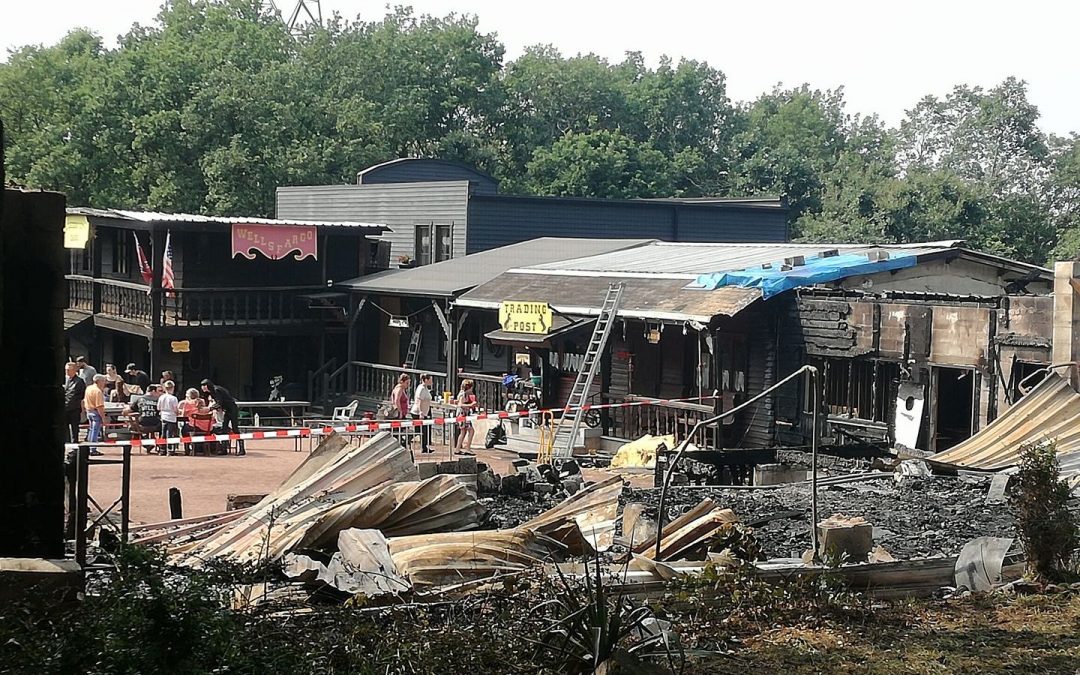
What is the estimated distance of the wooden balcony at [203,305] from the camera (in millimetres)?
29523

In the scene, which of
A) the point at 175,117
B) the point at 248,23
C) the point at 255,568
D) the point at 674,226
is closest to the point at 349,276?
the point at 674,226

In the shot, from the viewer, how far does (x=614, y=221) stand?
37.6 meters

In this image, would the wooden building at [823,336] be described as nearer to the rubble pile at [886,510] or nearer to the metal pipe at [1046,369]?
the metal pipe at [1046,369]

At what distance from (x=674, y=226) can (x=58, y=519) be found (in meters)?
31.9

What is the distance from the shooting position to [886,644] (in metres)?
7.97

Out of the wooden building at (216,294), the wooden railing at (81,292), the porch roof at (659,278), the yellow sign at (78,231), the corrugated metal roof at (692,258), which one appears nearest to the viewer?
the porch roof at (659,278)

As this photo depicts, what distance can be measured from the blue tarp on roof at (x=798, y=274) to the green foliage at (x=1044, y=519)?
12.2 m

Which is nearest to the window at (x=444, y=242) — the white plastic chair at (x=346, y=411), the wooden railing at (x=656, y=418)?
the white plastic chair at (x=346, y=411)

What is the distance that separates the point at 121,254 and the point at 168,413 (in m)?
11.5

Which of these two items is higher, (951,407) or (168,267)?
(168,267)

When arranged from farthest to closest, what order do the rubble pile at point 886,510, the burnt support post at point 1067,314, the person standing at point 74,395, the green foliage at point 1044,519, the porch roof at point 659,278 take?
the porch roof at point 659,278
the person standing at point 74,395
the burnt support post at point 1067,314
the rubble pile at point 886,510
the green foliage at point 1044,519

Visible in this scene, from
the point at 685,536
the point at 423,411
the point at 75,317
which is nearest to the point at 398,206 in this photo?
the point at 75,317

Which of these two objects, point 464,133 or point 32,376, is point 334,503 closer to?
point 32,376

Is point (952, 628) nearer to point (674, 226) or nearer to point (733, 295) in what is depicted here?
point (733, 295)
